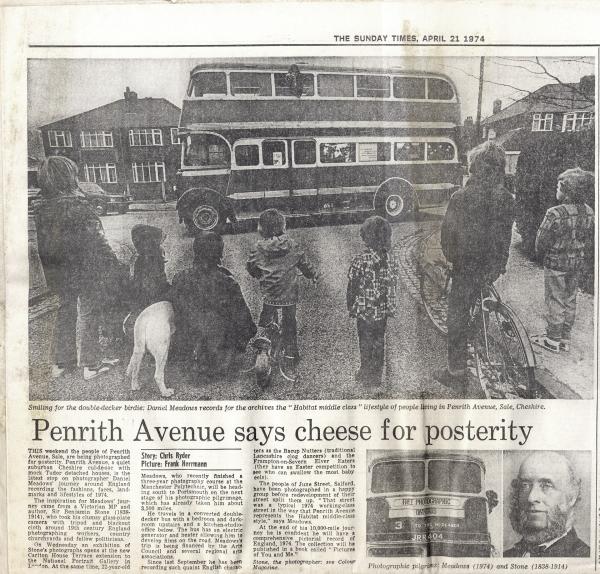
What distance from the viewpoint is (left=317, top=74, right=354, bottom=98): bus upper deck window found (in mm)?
1108

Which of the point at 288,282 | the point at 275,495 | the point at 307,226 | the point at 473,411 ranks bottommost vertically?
the point at 275,495

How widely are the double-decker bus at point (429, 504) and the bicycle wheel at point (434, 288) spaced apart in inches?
11.6

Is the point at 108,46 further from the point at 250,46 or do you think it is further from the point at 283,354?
the point at 283,354

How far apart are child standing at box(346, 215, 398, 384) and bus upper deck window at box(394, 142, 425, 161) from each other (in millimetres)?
140

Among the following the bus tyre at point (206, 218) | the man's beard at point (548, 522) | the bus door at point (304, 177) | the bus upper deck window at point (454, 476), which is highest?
the bus door at point (304, 177)

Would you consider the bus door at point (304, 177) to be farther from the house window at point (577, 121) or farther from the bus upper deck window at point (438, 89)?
the house window at point (577, 121)

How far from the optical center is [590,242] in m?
1.12

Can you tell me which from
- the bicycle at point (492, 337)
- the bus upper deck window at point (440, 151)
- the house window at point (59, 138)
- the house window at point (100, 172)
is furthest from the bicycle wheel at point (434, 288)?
the house window at point (59, 138)

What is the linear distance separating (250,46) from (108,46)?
12.2 inches

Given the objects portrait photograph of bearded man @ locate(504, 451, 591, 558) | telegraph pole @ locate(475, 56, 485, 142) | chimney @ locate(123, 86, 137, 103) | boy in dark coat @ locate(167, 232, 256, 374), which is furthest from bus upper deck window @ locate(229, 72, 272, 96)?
portrait photograph of bearded man @ locate(504, 451, 591, 558)

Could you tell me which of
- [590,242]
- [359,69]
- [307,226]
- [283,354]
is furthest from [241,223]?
[590,242]

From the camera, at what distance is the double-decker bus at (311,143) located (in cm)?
110

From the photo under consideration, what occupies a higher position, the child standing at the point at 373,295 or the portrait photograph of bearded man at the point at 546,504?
the child standing at the point at 373,295

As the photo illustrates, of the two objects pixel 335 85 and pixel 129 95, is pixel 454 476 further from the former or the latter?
pixel 129 95
